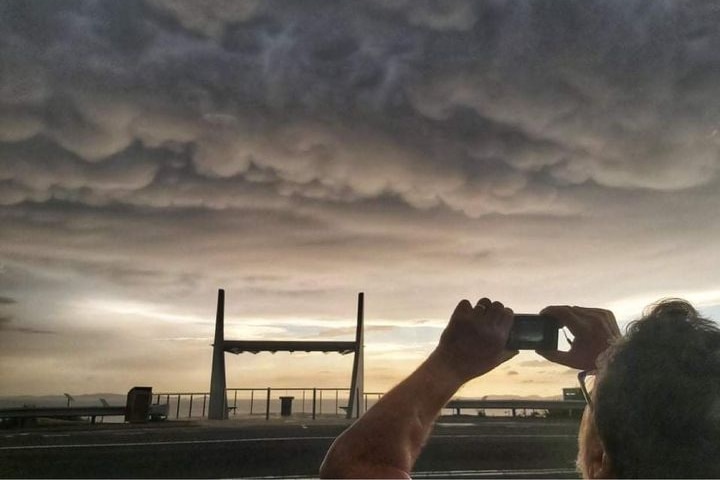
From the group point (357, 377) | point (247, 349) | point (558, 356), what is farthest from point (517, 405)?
point (558, 356)

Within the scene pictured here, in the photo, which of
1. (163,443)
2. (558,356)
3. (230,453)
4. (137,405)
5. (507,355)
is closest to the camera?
(507,355)

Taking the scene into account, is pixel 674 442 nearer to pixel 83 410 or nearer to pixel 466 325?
pixel 466 325

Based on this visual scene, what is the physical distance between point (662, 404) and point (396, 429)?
0.50m

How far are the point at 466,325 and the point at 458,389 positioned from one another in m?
0.16

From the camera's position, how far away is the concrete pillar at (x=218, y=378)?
1977 centimetres

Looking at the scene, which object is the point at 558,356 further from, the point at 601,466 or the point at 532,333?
the point at 601,466

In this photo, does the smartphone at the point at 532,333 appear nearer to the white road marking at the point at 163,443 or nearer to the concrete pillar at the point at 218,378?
the white road marking at the point at 163,443

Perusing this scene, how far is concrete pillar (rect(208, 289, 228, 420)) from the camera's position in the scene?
64.8 feet

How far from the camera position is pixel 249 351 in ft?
65.2

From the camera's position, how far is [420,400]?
1.22 m

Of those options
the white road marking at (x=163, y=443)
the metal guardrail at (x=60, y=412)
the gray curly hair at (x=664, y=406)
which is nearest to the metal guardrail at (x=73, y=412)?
the metal guardrail at (x=60, y=412)

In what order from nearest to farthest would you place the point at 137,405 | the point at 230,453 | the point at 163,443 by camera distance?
the point at 230,453 → the point at 163,443 → the point at 137,405

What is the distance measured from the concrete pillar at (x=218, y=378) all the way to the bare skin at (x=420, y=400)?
1944 centimetres

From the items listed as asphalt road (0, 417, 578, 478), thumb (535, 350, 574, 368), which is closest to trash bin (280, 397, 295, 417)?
asphalt road (0, 417, 578, 478)
